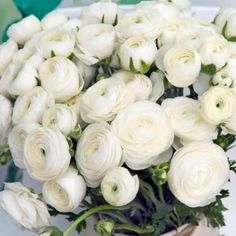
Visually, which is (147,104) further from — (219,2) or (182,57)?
(219,2)

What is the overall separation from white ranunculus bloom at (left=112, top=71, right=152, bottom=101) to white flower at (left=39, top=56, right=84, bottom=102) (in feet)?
0.12

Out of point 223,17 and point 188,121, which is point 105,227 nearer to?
point 188,121

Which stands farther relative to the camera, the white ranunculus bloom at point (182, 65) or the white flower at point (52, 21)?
the white flower at point (52, 21)

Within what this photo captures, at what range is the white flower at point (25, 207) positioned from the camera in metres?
0.57

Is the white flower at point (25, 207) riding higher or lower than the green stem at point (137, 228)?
higher

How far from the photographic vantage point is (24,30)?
0.64 metres

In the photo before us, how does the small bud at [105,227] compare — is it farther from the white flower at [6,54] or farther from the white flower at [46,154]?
the white flower at [6,54]

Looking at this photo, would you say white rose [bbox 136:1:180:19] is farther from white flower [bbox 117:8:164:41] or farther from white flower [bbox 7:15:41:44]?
white flower [bbox 7:15:41:44]

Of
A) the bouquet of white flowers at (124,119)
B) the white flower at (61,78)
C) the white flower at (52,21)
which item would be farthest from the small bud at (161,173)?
the white flower at (52,21)

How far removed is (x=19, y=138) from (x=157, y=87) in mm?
133

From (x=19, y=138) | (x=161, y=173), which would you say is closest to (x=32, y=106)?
(x=19, y=138)

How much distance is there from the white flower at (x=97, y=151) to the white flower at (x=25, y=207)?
65mm

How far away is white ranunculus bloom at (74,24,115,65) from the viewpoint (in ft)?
1.87

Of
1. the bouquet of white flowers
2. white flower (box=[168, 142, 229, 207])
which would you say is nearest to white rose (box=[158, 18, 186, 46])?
the bouquet of white flowers
